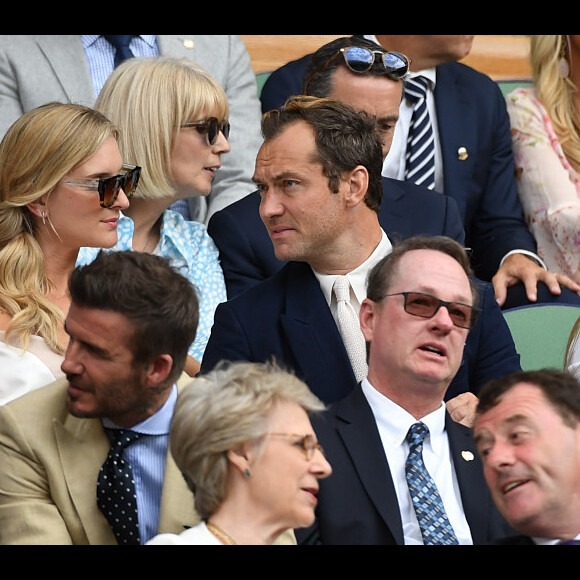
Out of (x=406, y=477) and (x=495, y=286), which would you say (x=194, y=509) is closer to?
(x=406, y=477)

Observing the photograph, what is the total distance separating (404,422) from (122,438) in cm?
58

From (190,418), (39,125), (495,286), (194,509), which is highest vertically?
(39,125)

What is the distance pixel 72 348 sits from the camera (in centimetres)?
254

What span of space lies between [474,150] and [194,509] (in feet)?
6.08

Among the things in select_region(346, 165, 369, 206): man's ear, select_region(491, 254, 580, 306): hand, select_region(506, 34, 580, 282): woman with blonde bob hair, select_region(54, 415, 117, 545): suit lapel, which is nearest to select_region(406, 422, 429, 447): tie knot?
select_region(54, 415, 117, 545): suit lapel

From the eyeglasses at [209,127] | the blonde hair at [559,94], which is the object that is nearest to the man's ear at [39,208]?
the eyeglasses at [209,127]

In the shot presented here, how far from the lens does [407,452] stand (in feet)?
8.89

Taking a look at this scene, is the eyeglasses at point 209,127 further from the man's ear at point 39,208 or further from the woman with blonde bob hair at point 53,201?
the man's ear at point 39,208

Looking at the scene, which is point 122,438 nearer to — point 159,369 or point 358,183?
point 159,369

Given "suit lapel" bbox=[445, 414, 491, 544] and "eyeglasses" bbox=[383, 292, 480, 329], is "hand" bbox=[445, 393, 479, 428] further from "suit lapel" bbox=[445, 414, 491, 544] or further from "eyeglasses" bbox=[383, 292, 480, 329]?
"eyeglasses" bbox=[383, 292, 480, 329]

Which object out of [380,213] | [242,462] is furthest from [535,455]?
[380,213]

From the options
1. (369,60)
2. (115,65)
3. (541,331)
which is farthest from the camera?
(115,65)

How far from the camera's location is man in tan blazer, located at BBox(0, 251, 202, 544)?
8.23 ft

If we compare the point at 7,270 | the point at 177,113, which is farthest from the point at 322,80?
the point at 7,270
